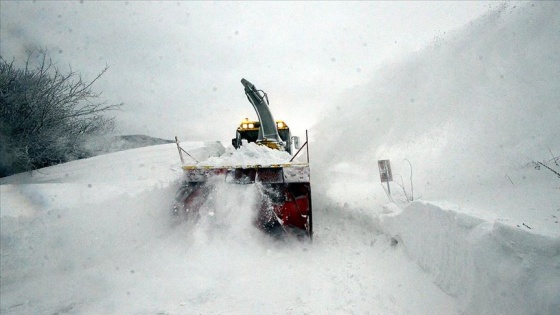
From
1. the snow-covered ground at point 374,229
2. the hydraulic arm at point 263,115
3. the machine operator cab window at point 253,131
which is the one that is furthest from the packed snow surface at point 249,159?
the machine operator cab window at point 253,131

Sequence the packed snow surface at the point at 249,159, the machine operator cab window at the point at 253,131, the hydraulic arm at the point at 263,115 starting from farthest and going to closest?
1. the machine operator cab window at the point at 253,131
2. the hydraulic arm at the point at 263,115
3. the packed snow surface at the point at 249,159

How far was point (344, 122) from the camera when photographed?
9180 mm

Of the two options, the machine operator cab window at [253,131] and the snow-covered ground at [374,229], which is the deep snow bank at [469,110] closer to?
the snow-covered ground at [374,229]

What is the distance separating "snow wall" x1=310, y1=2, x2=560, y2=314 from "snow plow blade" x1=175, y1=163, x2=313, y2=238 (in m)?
1.81

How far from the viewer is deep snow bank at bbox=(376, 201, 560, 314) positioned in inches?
72.4

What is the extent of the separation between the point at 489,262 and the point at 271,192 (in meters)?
3.60

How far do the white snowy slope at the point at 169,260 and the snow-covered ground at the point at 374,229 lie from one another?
0.08 ft

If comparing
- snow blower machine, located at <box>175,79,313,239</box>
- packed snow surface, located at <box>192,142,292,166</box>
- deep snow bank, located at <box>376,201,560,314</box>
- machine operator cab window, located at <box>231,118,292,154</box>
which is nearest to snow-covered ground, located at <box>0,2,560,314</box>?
deep snow bank, located at <box>376,201,560,314</box>

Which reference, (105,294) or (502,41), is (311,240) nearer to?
(105,294)

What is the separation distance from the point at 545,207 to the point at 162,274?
528cm

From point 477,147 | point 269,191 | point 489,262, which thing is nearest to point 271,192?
point 269,191

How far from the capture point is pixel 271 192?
16.8 ft

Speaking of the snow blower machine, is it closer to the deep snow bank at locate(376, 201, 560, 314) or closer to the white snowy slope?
the white snowy slope

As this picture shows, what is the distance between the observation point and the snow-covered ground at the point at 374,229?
2621 mm
